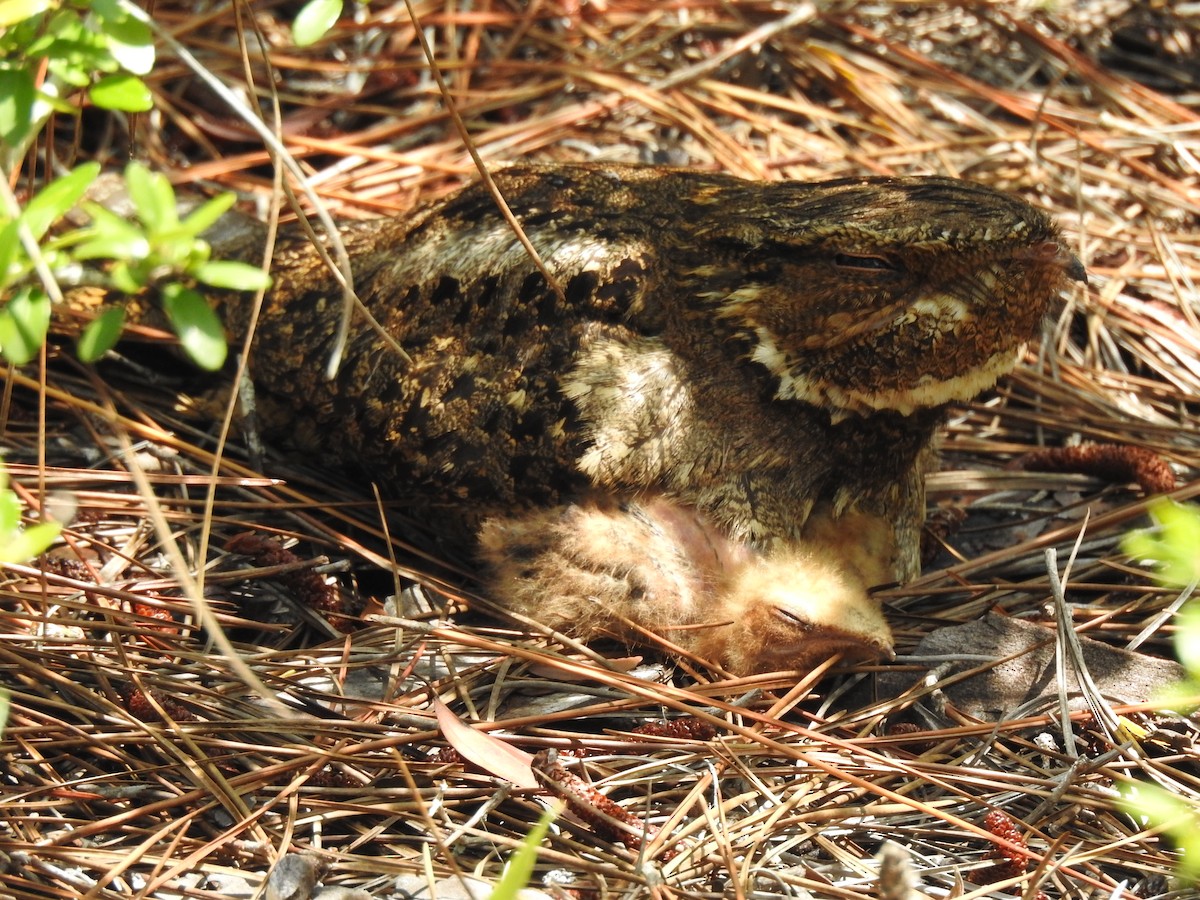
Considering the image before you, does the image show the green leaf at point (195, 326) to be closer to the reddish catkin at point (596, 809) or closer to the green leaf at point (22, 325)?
the green leaf at point (22, 325)

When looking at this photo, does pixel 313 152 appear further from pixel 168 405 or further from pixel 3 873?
pixel 3 873

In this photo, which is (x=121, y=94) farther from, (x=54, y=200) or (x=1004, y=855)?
(x=1004, y=855)

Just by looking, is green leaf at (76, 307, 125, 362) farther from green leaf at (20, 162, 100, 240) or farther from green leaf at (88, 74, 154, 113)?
green leaf at (88, 74, 154, 113)

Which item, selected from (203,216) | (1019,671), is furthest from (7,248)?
(1019,671)

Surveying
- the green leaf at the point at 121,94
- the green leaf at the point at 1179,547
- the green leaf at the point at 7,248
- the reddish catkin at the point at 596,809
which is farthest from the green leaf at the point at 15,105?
the green leaf at the point at 1179,547

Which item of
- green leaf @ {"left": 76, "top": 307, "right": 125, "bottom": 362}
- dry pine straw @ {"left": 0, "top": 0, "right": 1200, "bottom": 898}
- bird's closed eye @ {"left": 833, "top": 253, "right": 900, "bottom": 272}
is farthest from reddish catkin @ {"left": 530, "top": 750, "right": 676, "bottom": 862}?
bird's closed eye @ {"left": 833, "top": 253, "right": 900, "bottom": 272}

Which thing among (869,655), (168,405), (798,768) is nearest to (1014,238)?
(869,655)

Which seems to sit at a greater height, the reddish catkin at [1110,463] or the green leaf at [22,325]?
the green leaf at [22,325]
